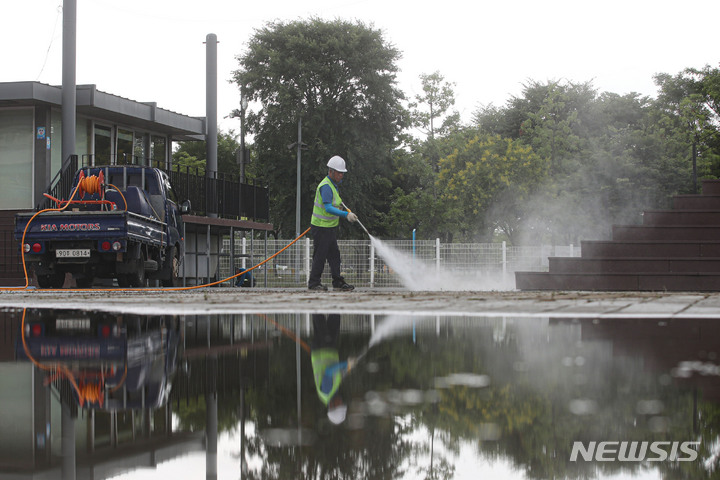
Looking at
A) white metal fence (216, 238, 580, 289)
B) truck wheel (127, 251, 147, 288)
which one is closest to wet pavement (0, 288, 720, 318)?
truck wheel (127, 251, 147, 288)

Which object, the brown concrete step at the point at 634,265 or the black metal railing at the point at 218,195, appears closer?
the brown concrete step at the point at 634,265

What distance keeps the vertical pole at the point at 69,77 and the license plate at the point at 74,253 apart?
936 centimetres

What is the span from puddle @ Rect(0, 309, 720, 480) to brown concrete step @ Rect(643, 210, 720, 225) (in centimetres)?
1080

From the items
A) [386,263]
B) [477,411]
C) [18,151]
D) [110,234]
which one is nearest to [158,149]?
[18,151]

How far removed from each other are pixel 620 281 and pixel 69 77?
1637 centimetres

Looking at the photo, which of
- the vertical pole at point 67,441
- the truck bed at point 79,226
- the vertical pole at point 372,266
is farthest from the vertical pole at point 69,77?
the vertical pole at point 67,441

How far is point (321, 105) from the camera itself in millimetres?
50875

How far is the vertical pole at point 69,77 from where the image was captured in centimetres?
2382

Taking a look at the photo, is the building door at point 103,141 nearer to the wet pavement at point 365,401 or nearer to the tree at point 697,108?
the wet pavement at point 365,401

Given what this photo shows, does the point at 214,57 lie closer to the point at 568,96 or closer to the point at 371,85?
the point at 371,85


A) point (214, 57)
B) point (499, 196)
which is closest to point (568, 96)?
point (499, 196)

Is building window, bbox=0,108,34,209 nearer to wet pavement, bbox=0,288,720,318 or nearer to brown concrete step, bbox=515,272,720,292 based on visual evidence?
wet pavement, bbox=0,288,720,318

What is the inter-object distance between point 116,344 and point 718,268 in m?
12.7

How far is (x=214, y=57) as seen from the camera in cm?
2859
